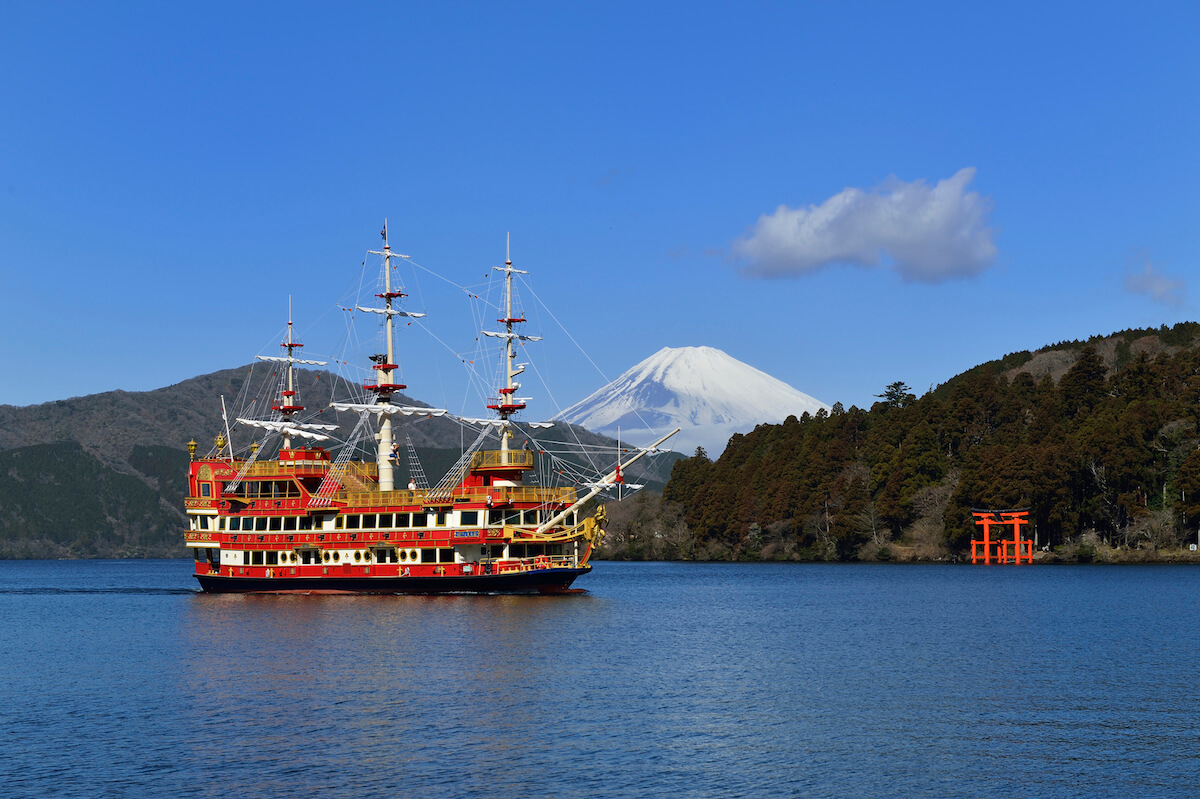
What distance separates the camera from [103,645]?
2350 inches

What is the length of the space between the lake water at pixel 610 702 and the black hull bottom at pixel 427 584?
7303 millimetres

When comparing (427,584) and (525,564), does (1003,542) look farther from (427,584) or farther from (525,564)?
(427,584)

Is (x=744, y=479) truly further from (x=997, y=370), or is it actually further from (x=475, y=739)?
(x=475, y=739)

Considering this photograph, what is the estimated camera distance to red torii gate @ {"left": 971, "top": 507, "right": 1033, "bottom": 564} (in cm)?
12325

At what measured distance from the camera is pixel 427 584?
81.8 metres

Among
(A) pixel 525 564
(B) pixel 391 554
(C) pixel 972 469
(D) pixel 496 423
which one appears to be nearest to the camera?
(A) pixel 525 564

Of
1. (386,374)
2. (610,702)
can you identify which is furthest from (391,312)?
(610,702)

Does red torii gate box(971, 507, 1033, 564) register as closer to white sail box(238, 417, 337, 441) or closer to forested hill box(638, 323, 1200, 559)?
forested hill box(638, 323, 1200, 559)

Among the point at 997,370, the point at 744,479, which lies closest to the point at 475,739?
the point at 744,479

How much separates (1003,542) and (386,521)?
231 feet

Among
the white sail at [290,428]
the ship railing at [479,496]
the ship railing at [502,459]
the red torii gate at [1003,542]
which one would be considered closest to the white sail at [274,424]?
the white sail at [290,428]

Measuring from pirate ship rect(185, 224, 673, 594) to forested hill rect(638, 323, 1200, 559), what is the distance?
55.0 m

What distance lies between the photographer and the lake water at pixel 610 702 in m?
30.3

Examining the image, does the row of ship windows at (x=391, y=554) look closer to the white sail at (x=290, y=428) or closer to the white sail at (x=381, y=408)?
the white sail at (x=381, y=408)
